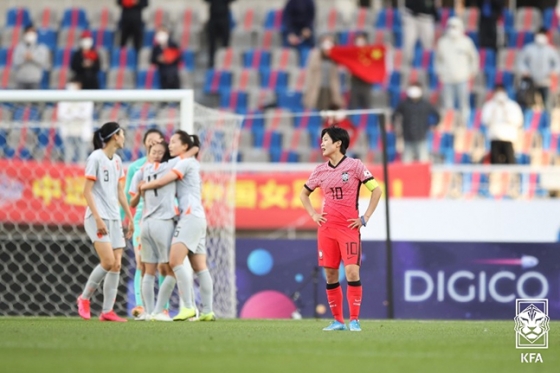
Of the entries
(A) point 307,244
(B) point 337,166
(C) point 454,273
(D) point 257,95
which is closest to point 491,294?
(C) point 454,273

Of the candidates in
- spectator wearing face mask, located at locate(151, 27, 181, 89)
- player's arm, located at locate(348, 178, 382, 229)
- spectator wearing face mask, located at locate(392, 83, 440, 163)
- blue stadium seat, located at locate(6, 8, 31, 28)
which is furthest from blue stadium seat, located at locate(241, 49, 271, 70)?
player's arm, located at locate(348, 178, 382, 229)

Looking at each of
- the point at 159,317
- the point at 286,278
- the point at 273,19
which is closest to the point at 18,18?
the point at 273,19

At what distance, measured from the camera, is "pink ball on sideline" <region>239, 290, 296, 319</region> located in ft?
52.7

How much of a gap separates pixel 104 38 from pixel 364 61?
629 cm

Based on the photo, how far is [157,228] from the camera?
11.5 metres

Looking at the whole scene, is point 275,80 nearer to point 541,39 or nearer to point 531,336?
point 541,39

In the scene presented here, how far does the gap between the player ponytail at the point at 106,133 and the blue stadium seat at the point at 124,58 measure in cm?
1351

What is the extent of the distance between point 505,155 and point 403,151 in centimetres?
177

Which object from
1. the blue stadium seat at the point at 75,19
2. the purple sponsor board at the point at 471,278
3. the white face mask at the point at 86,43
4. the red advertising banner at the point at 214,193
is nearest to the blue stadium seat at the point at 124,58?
the white face mask at the point at 86,43

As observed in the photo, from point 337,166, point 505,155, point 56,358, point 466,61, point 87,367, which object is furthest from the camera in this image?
point 466,61

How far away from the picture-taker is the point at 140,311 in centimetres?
1234

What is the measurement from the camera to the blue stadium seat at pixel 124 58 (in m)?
24.8

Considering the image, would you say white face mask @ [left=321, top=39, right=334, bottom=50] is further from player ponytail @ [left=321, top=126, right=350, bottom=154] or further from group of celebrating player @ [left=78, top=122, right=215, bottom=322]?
player ponytail @ [left=321, top=126, right=350, bottom=154]

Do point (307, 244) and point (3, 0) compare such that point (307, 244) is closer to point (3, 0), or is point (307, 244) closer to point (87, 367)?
point (87, 367)
